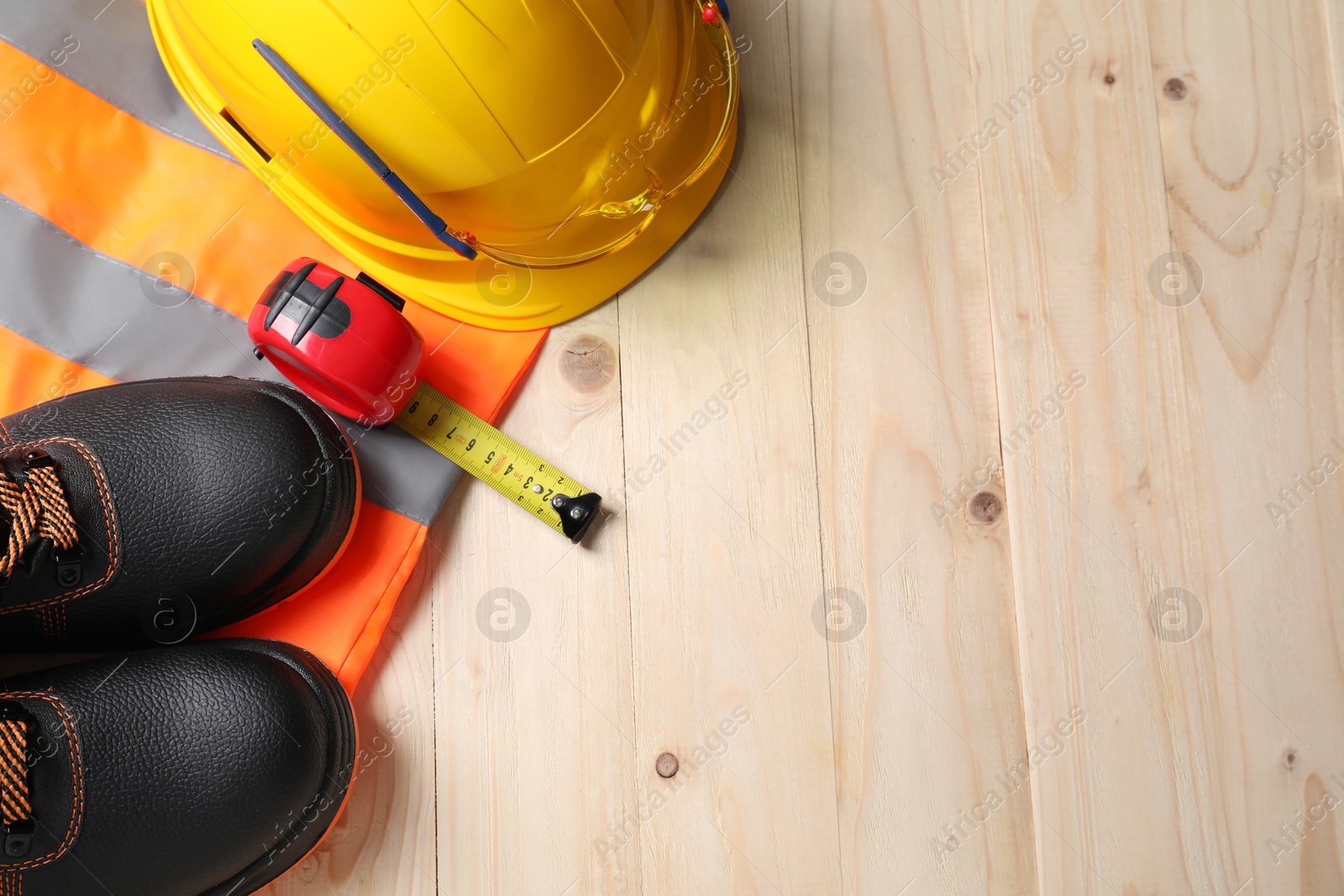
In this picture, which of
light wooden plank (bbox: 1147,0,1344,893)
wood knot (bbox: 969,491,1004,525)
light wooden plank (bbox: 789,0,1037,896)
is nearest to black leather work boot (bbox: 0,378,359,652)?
light wooden plank (bbox: 789,0,1037,896)

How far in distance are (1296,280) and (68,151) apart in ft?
4.23

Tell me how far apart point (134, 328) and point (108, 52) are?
0.96 ft

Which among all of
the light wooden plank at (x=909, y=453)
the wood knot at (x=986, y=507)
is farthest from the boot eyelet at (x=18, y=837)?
the wood knot at (x=986, y=507)

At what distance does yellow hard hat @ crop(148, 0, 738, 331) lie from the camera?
0.72m

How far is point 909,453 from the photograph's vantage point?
0.96 m

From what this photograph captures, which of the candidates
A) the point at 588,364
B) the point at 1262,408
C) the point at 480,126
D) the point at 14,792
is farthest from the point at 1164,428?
the point at 14,792

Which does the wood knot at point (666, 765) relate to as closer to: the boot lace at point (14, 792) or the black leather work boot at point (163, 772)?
the black leather work boot at point (163, 772)

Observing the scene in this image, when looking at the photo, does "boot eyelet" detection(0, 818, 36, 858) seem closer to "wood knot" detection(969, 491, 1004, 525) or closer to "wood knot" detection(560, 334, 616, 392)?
"wood knot" detection(560, 334, 616, 392)

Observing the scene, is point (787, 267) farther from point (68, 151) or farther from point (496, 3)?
point (68, 151)

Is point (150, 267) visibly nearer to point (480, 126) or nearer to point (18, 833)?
point (480, 126)

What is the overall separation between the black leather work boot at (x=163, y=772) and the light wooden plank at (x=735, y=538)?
32 cm

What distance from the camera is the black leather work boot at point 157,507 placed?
2.54ft

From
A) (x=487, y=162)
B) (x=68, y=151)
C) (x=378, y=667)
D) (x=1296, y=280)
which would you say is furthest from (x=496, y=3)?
(x=1296, y=280)

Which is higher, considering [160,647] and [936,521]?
[936,521]
